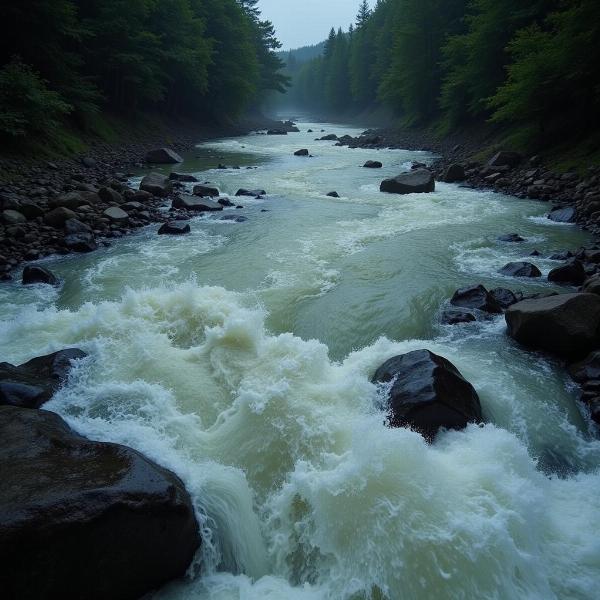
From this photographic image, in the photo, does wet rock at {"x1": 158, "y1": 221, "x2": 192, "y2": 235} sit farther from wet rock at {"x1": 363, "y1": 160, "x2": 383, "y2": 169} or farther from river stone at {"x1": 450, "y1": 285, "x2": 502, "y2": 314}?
wet rock at {"x1": 363, "y1": 160, "x2": 383, "y2": 169}

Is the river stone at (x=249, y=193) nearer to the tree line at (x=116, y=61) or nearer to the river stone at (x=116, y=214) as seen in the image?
the river stone at (x=116, y=214)

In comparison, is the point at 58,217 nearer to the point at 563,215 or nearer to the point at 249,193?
the point at 249,193

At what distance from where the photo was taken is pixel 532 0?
21781mm

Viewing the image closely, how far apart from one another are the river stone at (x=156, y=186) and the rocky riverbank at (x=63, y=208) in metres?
0.16

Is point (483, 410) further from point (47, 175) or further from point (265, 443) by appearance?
point (47, 175)

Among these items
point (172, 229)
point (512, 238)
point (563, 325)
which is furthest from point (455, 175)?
point (563, 325)

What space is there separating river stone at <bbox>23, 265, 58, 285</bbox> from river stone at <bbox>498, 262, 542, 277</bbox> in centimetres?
921

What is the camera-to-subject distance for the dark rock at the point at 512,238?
437 inches

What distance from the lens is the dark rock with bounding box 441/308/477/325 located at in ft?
23.6

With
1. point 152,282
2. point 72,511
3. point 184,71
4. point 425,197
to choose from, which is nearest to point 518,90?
point 425,197

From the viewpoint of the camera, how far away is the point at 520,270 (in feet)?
29.4

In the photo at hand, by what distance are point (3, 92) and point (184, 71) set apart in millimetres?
23242

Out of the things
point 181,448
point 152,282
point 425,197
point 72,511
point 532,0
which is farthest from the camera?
point 532,0

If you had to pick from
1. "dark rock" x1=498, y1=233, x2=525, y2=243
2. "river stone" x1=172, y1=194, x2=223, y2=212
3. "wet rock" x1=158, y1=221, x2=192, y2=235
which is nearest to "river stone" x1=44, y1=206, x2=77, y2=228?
"wet rock" x1=158, y1=221, x2=192, y2=235
